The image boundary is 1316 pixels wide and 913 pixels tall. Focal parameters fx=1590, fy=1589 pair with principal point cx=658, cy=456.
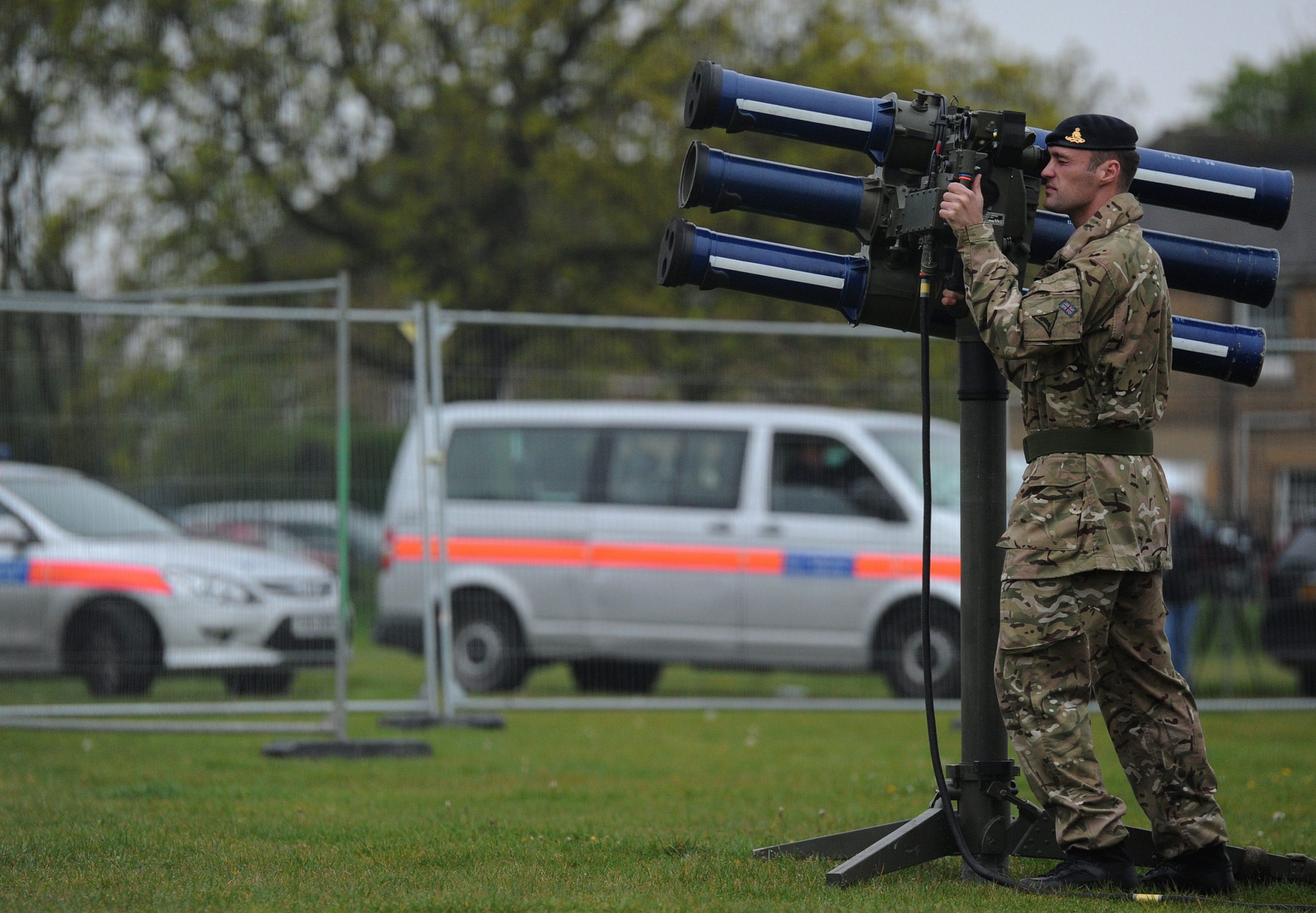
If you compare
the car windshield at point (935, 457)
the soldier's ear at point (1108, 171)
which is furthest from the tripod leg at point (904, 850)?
the car windshield at point (935, 457)

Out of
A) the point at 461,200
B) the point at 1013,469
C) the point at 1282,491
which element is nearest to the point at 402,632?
the point at 1013,469

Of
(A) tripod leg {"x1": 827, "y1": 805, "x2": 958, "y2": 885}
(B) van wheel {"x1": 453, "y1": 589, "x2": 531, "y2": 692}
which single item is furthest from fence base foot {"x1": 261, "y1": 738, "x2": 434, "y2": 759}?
(A) tripod leg {"x1": 827, "y1": 805, "x2": 958, "y2": 885}

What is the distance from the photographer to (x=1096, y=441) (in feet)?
15.5

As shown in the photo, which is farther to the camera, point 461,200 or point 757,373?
point 461,200

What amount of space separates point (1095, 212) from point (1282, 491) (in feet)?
26.0

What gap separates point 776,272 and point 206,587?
583 centimetres

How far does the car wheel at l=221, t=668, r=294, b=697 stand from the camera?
9766 mm

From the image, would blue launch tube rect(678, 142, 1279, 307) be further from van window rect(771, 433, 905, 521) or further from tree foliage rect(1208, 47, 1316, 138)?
tree foliage rect(1208, 47, 1316, 138)

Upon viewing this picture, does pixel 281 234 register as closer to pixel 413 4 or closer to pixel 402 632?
pixel 413 4

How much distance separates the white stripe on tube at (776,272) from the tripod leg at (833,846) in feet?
5.83

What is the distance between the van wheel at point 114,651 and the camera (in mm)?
9648

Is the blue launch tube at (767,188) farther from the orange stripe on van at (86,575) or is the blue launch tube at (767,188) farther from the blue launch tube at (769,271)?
the orange stripe on van at (86,575)

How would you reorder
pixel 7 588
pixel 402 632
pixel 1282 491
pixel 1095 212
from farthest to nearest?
pixel 1282 491 < pixel 402 632 < pixel 7 588 < pixel 1095 212

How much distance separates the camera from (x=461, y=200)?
2575 cm
